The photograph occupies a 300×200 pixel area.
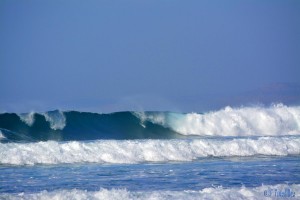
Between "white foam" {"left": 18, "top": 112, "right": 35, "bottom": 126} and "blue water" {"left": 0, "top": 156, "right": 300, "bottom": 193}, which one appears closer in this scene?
"blue water" {"left": 0, "top": 156, "right": 300, "bottom": 193}

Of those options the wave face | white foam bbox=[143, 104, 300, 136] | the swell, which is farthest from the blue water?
white foam bbox=[143, 104, 300, 136]

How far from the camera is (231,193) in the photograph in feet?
30.1

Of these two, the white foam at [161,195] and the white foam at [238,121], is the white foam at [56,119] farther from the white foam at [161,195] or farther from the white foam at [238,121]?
the white foam at [161,195]

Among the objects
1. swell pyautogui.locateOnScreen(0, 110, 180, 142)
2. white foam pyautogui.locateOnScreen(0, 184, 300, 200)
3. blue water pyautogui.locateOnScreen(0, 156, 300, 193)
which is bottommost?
white foam pyautogui.locateOnScreen(0, 184, 300, 200)

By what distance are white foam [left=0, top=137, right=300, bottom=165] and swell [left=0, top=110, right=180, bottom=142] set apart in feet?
21.6

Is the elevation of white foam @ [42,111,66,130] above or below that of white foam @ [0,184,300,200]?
above

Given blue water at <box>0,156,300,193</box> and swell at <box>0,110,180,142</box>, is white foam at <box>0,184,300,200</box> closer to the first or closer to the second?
blue water at <box>0,156,300,193</box>

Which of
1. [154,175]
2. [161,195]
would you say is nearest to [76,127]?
[154,175]

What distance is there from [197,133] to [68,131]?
7.82 metres

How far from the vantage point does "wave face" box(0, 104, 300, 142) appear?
26.1m

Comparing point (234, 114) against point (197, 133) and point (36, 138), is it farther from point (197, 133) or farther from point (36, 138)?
point (36, 138)

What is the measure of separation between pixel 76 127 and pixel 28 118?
8.66ft

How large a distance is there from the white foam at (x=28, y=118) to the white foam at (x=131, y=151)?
900cm

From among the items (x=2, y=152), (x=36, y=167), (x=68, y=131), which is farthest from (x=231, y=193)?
(x=68, y=131)
